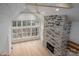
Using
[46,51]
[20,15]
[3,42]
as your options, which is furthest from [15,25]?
[46,51]

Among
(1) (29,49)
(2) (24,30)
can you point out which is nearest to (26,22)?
(2) (24,30)

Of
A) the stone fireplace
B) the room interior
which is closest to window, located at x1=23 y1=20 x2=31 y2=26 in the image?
the room interior

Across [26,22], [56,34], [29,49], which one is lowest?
[29,49]

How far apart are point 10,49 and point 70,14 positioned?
0.75m

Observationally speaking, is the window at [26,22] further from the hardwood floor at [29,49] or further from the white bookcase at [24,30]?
the hardwood floor at [29,49]

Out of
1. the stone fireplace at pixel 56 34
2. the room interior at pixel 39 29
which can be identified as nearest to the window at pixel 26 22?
A: the room interior at pixel 39 29

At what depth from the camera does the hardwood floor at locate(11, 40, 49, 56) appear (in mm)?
1532

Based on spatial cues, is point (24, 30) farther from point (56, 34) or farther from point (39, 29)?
point (56, 34)

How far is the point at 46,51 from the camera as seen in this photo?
1.56 m

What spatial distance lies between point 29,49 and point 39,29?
9.8 inches

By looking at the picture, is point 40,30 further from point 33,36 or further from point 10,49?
point 10,49

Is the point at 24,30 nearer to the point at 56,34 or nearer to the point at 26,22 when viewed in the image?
the point at 26,22

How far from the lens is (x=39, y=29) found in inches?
61.7

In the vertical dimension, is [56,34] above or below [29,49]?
above
